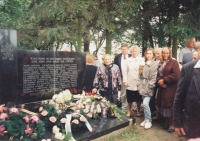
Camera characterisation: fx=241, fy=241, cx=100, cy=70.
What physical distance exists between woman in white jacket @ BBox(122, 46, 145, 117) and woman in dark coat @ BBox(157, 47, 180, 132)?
29.6 inches

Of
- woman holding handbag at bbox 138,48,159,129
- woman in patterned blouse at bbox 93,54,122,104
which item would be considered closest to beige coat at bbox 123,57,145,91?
woman holding handbag at bbox 138,48,159,129

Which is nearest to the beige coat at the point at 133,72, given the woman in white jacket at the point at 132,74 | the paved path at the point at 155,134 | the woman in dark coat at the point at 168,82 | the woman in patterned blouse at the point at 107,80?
the woman in white jacket at the point at 132,74

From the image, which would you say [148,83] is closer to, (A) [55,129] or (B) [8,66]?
(A) [55,129]

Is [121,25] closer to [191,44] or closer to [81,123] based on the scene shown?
[191,44]

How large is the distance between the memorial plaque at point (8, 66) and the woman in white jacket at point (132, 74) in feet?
8.97

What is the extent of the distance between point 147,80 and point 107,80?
932mm

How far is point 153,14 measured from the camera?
11117 mm

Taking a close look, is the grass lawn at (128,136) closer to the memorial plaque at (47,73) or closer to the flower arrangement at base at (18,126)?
the flower arrangement at base at (18,126)

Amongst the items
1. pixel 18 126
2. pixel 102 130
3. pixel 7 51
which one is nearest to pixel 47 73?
pixel 7 51

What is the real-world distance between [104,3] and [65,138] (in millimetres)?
7401

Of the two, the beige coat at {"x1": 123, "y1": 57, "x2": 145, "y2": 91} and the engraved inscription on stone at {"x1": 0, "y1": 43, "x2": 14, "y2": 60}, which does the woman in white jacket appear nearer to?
the beige coat at {"x1": 123, "y1": 57, "x2": 145, "y2": 91}

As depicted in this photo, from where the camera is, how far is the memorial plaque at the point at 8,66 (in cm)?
443

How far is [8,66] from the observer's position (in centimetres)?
452

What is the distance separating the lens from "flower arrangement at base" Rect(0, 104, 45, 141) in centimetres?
388
